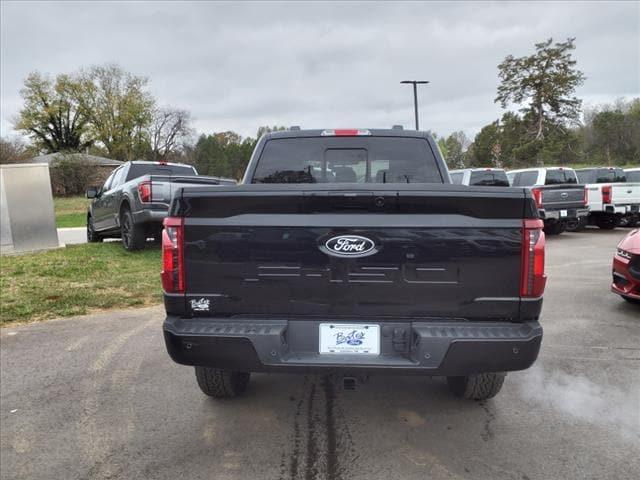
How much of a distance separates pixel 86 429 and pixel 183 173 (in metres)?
7.35

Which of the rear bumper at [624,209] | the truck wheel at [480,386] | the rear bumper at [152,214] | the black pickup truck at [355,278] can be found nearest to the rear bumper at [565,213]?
the rear bumper at [624,209]

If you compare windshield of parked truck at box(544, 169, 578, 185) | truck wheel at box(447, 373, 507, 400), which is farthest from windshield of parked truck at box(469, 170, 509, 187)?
truck wheel at box(447, 373, 507, 400)

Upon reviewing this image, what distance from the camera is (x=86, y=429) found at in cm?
323

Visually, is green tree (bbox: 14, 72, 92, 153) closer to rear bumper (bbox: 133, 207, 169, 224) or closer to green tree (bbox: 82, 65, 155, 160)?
green tree (bbox: 82, 65, 155, 160)

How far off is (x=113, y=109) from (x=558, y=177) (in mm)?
63557

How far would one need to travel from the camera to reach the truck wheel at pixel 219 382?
11.1ft

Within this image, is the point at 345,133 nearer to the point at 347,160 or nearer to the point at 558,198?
the point at 347,160

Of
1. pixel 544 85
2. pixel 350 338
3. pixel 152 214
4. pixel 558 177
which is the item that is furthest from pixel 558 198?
pixel 544 85

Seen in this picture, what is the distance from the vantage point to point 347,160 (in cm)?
416

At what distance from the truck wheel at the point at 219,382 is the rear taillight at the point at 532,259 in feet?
6.44

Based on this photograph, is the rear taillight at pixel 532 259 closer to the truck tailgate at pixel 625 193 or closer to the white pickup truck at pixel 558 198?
the white pickup truck at pixel 558 198

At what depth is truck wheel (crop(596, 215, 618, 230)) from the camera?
1473 cm

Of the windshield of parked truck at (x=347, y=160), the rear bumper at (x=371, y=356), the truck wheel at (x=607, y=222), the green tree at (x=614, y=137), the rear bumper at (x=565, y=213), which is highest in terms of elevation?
the green tree at (x=614, y=137)

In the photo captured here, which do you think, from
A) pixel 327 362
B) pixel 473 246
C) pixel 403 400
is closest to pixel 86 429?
pixel 327 362
